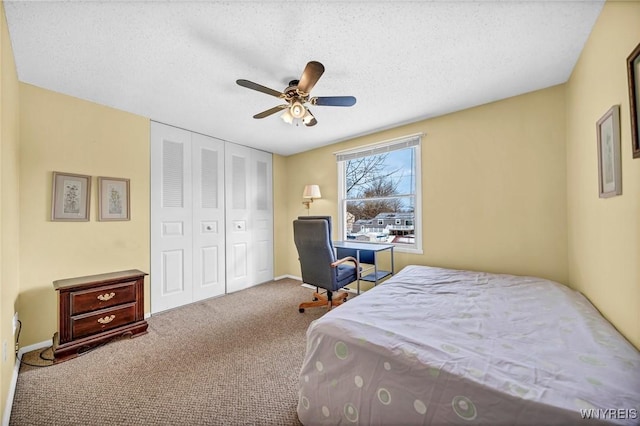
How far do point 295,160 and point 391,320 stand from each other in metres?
3.75

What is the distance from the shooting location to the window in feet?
10.8

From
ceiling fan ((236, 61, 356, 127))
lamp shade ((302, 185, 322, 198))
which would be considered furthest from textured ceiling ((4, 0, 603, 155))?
lamp shade ((302, 185, 322, 198))

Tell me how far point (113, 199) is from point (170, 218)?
0.64 metres

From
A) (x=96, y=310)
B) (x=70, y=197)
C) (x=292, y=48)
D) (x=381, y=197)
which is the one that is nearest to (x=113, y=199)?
(x=70, y=197)

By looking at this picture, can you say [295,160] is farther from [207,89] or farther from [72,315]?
[72,315]

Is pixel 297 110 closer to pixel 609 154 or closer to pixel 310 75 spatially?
pixel 310 75

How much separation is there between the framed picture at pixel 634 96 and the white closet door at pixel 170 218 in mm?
3951

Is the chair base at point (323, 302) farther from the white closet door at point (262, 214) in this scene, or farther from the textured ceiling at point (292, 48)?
the textured ceiling at point (292, 48)

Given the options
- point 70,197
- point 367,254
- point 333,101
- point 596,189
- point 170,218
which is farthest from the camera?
point 367,254

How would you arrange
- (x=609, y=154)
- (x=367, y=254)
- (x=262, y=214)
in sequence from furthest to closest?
(x=262, y=214) → (x=367, y=254) → (x=609, y=154)

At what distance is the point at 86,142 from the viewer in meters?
2.55

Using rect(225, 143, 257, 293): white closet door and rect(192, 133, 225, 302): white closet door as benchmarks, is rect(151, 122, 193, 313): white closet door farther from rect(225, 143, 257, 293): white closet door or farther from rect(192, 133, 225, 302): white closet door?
rect(225, 143, 257, 293): white closet door

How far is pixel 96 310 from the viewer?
2268mm

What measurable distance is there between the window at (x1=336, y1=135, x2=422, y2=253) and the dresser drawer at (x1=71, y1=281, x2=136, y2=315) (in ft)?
9.16
